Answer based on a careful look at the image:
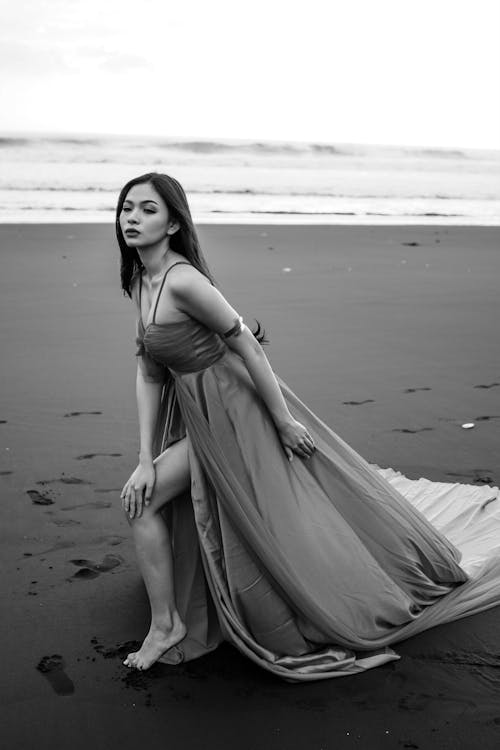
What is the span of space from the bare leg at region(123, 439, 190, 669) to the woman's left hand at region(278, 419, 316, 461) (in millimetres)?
338

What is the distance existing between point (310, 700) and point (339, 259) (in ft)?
29.0

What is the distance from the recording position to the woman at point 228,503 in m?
3.00

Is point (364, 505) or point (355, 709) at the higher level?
point (364, 505)

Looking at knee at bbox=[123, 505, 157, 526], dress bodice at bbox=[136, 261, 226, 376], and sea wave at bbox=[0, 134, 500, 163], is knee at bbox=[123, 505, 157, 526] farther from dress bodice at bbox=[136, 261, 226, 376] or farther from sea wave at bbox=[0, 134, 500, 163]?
sea wave at bbox=[0, 134, 500, 163]

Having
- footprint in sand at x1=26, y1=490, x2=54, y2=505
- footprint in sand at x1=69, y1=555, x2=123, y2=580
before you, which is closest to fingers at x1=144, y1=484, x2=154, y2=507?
footprint in sand at x1=69, y1=555, x2=123, y2=580

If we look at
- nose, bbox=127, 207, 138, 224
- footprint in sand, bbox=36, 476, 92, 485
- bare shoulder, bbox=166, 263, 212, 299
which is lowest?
footprint in sand, bbox=36, 476, 92, 485

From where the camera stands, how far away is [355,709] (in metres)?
2.84

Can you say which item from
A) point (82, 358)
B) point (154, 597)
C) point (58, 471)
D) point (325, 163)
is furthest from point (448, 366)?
point (325, 163)

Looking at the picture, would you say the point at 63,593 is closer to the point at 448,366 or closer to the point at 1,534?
the point at 1,534

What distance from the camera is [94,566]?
3.74 metres

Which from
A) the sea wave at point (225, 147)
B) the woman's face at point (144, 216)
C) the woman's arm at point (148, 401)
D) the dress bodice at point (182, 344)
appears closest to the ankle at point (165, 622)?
the woman's arm at point (148, 401)

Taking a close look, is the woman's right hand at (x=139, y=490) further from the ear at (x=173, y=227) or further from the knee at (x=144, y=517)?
the ear at (x=173, y=227)

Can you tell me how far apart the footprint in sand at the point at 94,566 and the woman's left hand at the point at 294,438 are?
1.07 m

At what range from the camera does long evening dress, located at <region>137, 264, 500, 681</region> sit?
3.00m
